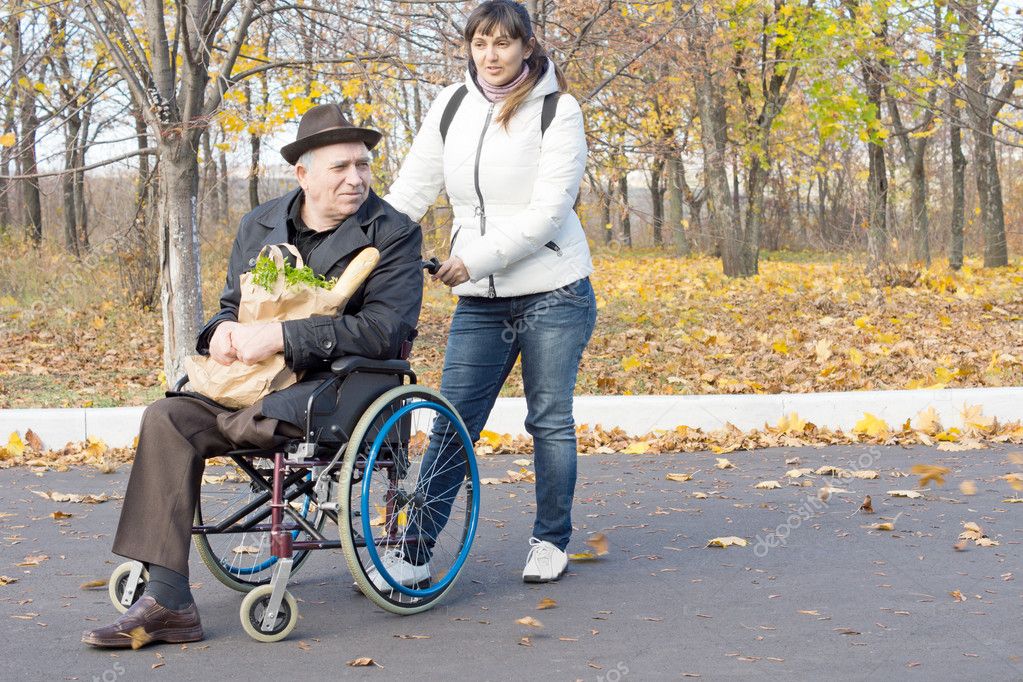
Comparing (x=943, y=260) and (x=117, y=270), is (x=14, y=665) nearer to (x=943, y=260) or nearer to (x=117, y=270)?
(x=117, y=270)

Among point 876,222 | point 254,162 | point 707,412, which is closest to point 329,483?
point 707,412

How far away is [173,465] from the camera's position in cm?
358

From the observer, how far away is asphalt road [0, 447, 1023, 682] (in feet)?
10.9

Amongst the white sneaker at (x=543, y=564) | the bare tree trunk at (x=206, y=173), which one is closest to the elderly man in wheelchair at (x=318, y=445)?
the white sneaker at (x=543, y=564)

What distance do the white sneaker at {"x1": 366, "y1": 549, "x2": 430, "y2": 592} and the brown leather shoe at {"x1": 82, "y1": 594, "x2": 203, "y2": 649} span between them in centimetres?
65

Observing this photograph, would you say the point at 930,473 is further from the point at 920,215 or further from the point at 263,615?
the point at 920,215

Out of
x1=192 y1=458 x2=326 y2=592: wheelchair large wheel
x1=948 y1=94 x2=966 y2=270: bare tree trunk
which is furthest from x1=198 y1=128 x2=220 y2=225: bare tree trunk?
x1=948 y1=94 x2=966 y2=270: bare tree trunk

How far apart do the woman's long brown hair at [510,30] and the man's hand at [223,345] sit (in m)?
1.13

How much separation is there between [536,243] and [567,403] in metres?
0.60

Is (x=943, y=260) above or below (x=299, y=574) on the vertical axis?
above

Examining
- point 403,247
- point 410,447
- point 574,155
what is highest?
point 574,155

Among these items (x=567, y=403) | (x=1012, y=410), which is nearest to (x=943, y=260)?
(x=1012, y=410)

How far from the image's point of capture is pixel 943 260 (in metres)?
17.8

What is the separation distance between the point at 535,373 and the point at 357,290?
76 centimetres
